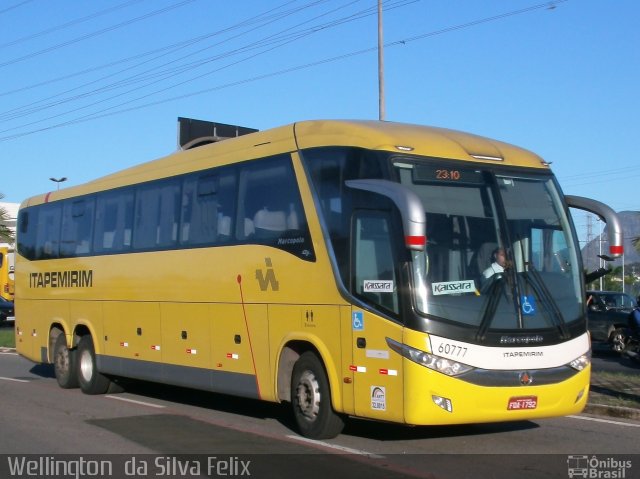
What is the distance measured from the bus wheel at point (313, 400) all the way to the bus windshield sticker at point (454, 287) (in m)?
1.92

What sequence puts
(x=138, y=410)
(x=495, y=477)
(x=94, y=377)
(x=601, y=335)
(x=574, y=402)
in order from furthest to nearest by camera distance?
(x=601, y=335) < (x=94, y=377) < (x=138, y=410) < (x=574, y=402) < (x=495, y=477)

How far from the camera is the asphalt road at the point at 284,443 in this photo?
28.8 feet

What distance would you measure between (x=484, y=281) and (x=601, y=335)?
15715 mm

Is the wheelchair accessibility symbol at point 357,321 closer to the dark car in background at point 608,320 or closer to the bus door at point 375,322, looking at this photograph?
the bus door at point 375,322

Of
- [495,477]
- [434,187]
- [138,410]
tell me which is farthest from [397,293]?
[138,410]

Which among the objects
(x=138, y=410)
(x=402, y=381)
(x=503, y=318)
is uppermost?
(x=503, y=318)

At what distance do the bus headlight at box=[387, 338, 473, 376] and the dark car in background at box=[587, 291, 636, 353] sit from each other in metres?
14.9

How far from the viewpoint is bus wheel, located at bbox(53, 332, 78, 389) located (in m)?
16.8

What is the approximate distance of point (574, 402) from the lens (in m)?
9.83

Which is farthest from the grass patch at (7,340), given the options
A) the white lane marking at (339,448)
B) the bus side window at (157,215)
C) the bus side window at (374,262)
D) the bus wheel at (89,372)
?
the bus side window at (374,262)

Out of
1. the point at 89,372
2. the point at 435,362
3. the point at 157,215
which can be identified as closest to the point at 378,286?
the point at 435,362

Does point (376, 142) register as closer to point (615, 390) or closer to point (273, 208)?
point (273, 208)

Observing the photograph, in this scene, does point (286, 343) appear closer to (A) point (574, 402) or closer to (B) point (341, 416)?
(B) point (341, 416)

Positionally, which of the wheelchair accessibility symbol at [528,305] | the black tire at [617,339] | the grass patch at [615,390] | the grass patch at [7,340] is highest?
the wheelchair accessibility symbol at [528,305]
